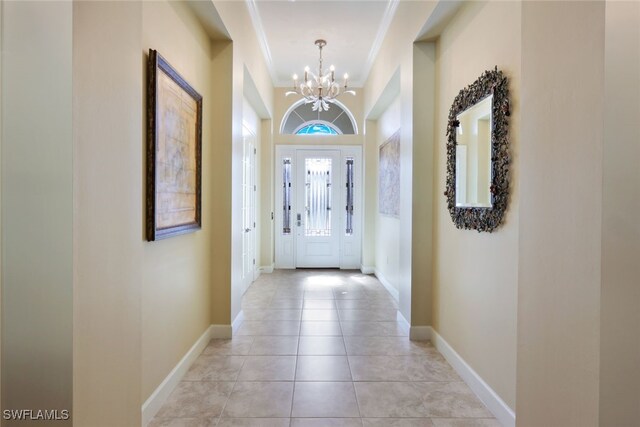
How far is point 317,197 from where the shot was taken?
21.8 feet

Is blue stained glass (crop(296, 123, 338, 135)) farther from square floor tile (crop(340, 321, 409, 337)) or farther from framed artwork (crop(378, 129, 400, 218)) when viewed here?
square floor tile (crop(340, 321, 409, 337))

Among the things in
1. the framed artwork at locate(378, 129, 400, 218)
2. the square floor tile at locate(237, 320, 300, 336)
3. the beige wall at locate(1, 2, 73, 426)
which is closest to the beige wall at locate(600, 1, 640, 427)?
the beige wall at locate(1, 2, 73, 426)

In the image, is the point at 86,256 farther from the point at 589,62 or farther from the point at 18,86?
the point at 589,62

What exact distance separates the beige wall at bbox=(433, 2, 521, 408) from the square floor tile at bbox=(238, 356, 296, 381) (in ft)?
4.39

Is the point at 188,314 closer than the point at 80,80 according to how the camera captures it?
No

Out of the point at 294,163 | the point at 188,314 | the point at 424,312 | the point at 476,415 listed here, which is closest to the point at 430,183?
the point at 424,312

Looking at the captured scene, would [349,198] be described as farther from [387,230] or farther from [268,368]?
[268,368]

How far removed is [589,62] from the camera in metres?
1.09

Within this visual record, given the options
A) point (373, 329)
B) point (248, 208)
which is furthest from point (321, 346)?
point (248, 208)

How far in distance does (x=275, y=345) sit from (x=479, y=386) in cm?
170

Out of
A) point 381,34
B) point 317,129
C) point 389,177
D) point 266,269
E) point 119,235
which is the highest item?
point 381,34

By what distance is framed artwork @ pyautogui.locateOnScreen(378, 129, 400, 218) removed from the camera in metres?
4.56

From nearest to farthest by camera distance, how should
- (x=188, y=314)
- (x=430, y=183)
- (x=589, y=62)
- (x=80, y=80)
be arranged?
(x=589, y=62) < (x=80, y=80) < (x=188, y=314) < (x=430, y=183)

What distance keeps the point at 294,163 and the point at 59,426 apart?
20.3 ft
